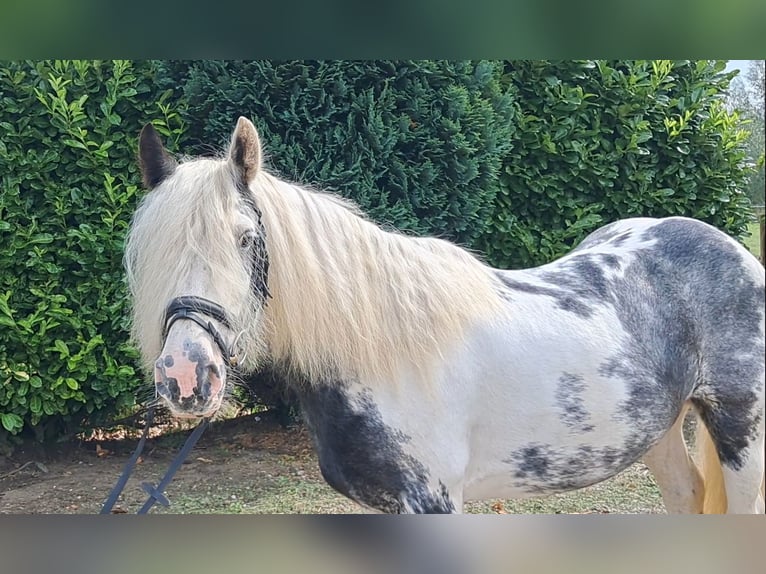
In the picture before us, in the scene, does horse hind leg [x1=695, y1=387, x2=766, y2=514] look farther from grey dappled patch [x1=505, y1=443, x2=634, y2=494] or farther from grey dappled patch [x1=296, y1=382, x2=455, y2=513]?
grey dappled patch [x1=296, y1=382, x2=455, y2=513]

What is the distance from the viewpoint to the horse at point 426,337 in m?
1.06

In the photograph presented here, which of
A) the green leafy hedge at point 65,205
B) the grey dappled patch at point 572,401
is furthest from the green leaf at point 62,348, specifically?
Answer: the grey dappled patch at point 572,401

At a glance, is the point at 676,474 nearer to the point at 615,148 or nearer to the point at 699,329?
the point at 699,329

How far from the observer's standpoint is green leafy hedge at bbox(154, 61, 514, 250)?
179 cm

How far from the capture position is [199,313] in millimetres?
1008

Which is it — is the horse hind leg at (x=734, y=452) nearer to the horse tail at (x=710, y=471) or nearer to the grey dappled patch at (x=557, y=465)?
the horse tail at (x=710, y=471)

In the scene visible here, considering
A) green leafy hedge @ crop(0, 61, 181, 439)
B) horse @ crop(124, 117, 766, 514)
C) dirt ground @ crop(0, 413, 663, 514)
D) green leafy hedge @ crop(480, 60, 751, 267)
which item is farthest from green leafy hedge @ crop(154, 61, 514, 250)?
dirt ground @ crop(0, 413, 663, 514)

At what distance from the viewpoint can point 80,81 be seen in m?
1.88

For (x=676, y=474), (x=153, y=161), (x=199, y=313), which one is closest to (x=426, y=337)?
(x=199, y=313)

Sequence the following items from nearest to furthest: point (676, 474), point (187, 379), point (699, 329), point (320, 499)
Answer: point (187, 379) → point (699, 329) → point (676, 474) → point (320, 499)

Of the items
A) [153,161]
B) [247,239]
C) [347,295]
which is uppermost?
[153,161]

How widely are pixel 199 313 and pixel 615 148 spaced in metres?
1.47

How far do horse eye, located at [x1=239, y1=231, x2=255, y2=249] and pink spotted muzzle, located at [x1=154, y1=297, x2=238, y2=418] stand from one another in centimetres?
12

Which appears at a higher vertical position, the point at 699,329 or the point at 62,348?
the point at 699,329
